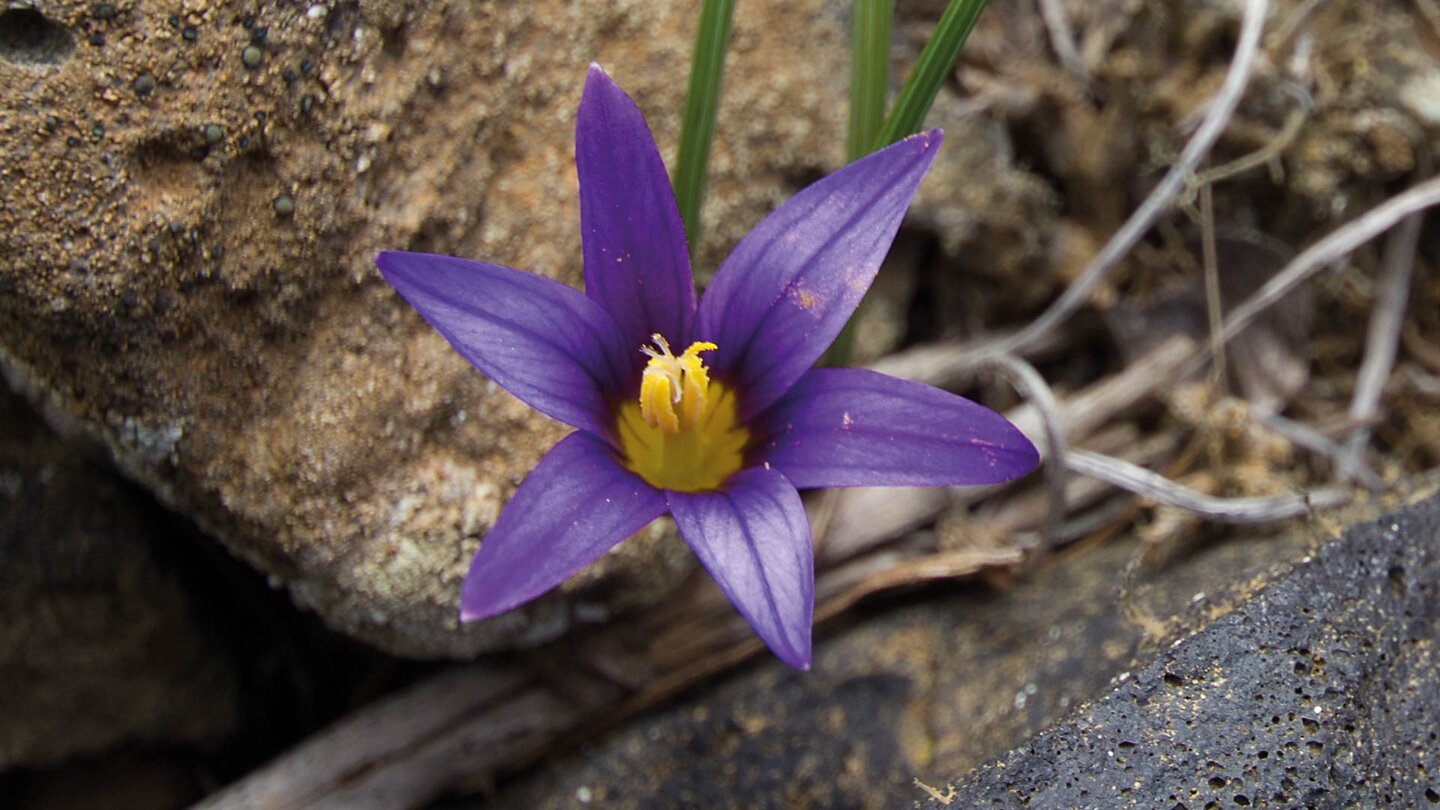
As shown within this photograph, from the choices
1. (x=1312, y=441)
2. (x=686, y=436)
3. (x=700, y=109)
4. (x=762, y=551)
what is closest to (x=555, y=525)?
(x=762, y=551)

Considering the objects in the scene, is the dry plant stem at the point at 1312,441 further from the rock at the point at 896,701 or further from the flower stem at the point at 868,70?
the flower stem at the point at 868,70

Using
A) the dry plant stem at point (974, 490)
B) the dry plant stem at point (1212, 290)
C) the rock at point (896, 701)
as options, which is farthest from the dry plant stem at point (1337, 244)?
the rock at point (896, 701)

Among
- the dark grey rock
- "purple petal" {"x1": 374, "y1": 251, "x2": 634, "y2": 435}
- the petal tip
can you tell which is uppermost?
the petal tip

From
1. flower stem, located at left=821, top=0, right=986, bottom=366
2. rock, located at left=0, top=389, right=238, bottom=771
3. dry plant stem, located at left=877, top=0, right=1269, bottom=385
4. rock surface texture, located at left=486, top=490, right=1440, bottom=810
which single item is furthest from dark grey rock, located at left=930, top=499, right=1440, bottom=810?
rock, located at left=0, top=389, right=238, bottom=771

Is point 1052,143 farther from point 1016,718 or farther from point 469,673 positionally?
point 469,673

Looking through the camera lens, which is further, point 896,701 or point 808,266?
point 896,701

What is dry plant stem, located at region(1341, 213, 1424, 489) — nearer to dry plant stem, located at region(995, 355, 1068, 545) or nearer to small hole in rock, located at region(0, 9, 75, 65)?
dry plant stem, located at region(995, 355, 1068, 545)

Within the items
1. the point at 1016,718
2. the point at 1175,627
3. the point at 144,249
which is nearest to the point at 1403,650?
the point at 1175,627

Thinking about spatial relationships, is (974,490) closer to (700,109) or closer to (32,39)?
(700,109)
